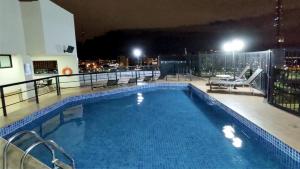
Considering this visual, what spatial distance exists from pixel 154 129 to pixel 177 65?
10888mm

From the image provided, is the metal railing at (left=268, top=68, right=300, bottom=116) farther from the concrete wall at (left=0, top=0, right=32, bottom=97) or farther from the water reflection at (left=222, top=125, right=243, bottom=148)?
the concrete wall at (left=0, top=0, right=32, bottom=97)

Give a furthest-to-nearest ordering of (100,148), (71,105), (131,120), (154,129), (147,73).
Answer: (147,73)
(71,105)
(131,120)
(154,129)
(100,148)

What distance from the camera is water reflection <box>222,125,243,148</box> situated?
4.43 metres

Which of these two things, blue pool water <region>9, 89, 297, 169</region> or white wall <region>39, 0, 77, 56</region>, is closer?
blue pool water <region>9, 89, 297, 169</region>

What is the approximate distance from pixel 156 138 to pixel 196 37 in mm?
40747

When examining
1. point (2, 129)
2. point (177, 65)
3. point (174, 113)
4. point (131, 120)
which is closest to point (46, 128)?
point (2, 129)

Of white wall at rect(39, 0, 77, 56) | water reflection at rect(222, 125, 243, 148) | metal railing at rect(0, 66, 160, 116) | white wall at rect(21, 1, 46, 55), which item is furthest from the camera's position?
white wall at rect(39, 0, 77, 56)

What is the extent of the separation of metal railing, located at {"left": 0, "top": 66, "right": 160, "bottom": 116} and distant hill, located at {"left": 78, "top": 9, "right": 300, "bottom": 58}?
22.2 meters

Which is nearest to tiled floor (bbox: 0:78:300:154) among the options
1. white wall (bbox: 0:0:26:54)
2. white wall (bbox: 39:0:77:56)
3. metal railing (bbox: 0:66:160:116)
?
metal railing (bbox: 0:66:160:116)

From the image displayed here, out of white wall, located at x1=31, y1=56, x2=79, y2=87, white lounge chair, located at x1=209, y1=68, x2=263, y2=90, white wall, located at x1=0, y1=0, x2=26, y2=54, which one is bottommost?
white lounge chair, located at x1=209, y1=68, x2=263, y2=90

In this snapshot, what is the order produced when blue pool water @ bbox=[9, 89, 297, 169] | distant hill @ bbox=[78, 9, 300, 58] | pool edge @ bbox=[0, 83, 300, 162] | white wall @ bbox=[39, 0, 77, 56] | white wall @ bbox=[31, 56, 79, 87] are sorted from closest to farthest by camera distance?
pool edge @ bbox=[0, 83, 300, 162]
blue pool water @ bbox=[9, 89, 297, 169]
white wall @ bbox=[39, 0, 77, 56]
white wall @ bbox=[31, 56, 79, 87]
distant hill @ bbox=[78, 9, 300, 58]

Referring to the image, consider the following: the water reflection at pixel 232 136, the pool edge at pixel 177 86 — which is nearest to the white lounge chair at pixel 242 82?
the pool edge at pixel 177 86

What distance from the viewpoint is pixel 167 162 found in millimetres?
3717

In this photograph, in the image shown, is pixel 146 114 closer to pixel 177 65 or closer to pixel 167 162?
pixel 167 162
